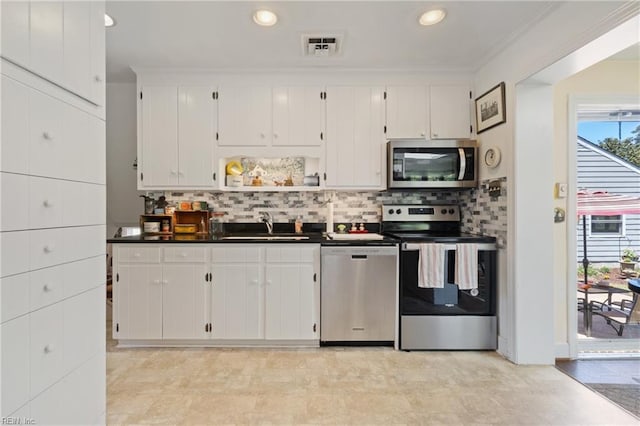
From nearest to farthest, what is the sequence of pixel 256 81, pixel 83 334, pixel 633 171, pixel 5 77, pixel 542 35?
pixel 5 77 < pixel 83 334 < pixel 542 35 < pixel 633 171 < pixel 256 81

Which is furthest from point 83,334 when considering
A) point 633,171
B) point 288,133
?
point 633,171

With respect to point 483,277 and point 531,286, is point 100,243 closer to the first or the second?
point 483,277

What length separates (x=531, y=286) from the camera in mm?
2402

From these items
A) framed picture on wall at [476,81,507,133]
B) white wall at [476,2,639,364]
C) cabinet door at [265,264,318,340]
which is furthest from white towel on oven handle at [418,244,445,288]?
framed picture on wall at [476,81,507,133]

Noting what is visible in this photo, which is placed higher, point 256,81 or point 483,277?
point 256,81

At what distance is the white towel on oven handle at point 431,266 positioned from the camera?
254 centimetres

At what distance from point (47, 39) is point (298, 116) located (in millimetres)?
1928

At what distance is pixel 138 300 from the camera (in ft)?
8.63

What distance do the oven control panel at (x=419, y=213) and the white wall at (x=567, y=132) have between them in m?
0.86

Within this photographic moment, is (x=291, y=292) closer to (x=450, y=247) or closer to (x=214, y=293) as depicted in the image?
(x=214, y=293)

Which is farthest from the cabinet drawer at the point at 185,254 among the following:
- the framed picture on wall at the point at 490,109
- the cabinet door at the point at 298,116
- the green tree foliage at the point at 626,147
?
the green tree foliage at the point at 626,147

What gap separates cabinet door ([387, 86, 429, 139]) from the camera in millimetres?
2963

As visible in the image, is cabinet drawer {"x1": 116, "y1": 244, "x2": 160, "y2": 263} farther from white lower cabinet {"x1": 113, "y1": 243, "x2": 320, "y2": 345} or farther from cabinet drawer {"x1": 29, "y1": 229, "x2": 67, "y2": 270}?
cabinet drawer {"x1": 29, "y1": 229, "x2": 67, "y2": 270}

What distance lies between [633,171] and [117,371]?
4.52 meters
